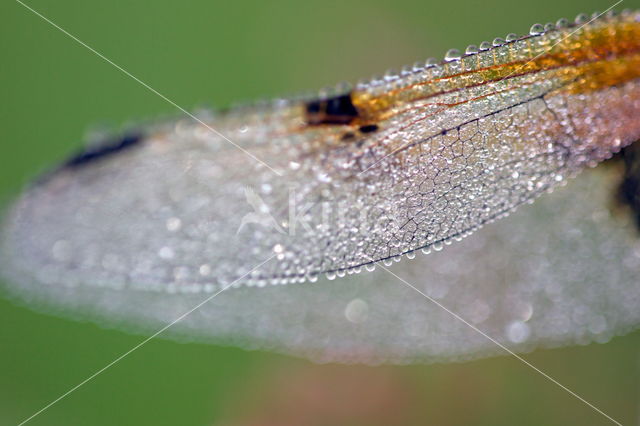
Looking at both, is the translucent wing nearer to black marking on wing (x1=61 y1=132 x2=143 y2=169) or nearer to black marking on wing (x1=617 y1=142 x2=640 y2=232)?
black marking on wing (x1=617 y1=142 x2=640 y2=232)

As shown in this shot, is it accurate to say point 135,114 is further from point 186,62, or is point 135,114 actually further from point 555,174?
point 555,174

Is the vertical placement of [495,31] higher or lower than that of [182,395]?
higher

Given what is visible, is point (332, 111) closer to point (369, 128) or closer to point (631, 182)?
point (369, 128)

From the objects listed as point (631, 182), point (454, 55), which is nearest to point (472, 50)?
point (454, 55)

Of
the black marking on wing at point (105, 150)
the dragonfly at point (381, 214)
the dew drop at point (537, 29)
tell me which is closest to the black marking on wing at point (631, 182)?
the dragonfly at point (381, 214)

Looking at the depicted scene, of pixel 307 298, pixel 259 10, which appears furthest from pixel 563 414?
pixel 259 10

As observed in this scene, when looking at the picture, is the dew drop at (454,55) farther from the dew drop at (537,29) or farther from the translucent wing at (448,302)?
the translucent wing at (448,302)
